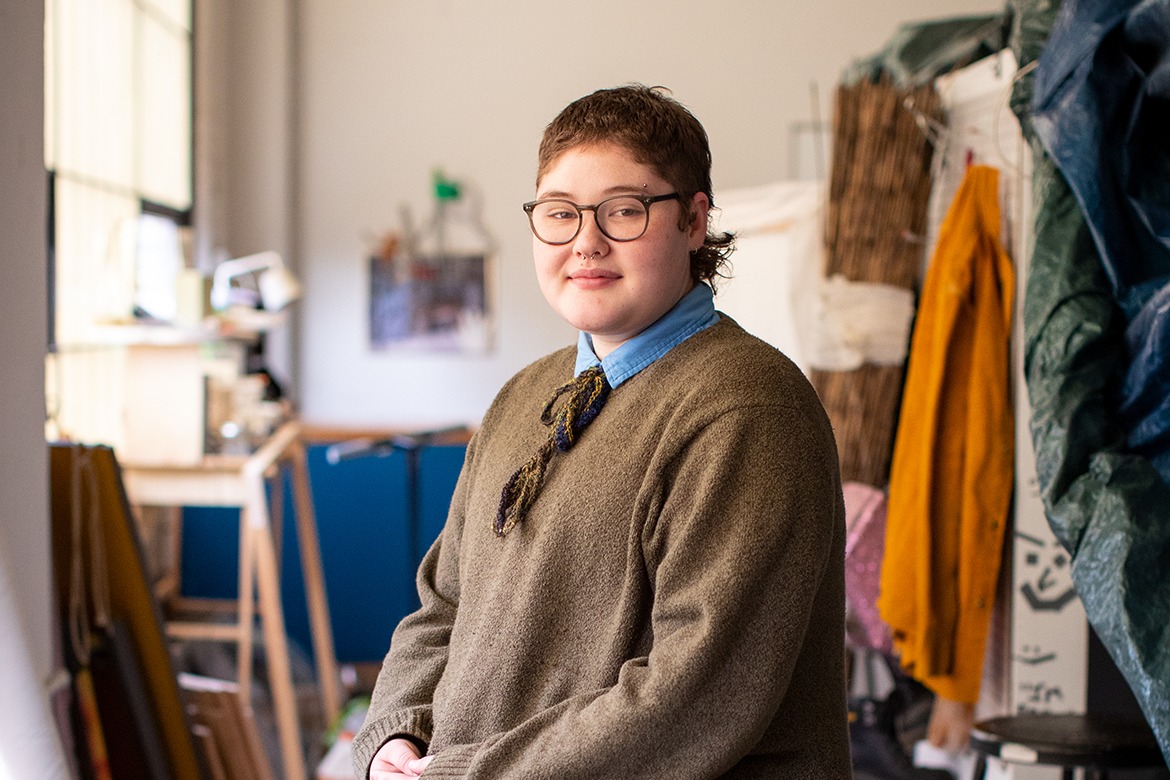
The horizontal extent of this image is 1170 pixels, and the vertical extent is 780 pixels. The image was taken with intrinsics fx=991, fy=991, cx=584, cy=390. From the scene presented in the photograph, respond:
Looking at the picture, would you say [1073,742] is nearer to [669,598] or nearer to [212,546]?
[669,598]

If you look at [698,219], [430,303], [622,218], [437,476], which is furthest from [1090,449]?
[430,303]

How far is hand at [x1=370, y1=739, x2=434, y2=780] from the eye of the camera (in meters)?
1.10

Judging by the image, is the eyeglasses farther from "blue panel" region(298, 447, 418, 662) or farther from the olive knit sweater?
"blue panel" region(298, 447, 418, 662)

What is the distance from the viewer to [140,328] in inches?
115

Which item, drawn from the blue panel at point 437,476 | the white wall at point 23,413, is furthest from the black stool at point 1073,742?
the blue panel at point 437,476

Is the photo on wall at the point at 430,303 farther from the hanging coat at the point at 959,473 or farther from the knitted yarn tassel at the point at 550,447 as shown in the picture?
the knitted yarn tassel at the point at 550,447

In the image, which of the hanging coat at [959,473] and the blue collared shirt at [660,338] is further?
the hanging coat at [959,473]

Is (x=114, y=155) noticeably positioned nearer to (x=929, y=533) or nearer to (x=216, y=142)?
(x=216, y=142)

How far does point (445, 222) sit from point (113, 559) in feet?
9.00

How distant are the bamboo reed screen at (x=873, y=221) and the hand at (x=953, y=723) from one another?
23.2 inches

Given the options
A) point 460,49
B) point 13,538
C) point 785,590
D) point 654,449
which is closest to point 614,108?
point 654,449

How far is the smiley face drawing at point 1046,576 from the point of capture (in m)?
2.16

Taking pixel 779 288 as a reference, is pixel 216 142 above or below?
above

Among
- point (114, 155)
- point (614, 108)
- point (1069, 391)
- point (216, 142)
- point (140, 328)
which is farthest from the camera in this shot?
point (216, 142)
